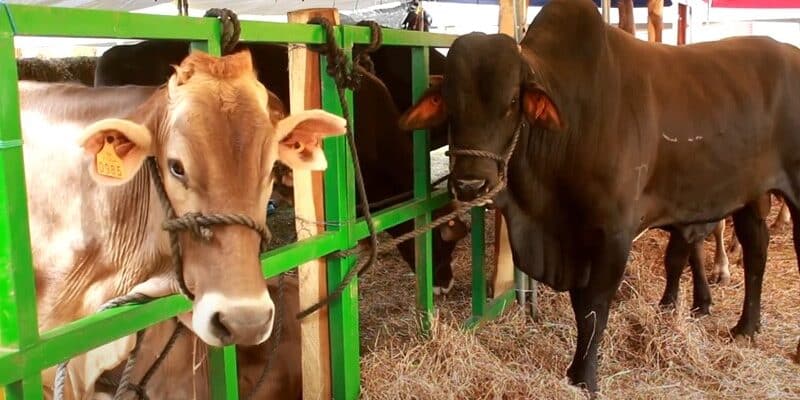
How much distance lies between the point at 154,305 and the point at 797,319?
Result: 3.86 metres

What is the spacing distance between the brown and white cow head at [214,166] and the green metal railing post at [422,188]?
67.6 inches

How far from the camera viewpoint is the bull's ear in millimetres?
3125

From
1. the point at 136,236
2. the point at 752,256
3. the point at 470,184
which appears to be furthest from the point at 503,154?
the point at 752,256

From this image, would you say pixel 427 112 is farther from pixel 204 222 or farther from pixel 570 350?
pixel 204 222

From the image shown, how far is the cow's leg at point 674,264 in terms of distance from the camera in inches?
177

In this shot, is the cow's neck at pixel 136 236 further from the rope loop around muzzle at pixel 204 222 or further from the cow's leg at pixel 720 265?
the cow's leg at pixel 720 265

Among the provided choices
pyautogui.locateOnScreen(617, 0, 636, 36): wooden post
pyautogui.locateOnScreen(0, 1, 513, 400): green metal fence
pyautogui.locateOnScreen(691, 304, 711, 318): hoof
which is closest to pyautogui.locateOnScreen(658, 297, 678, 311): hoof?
pyautogui.locateOnScreen(691, 304, 711, 318): hoof

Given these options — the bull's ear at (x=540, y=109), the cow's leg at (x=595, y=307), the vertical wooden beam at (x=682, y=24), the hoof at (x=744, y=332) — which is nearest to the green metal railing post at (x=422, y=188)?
the bull's ear at (x=540, y=109)

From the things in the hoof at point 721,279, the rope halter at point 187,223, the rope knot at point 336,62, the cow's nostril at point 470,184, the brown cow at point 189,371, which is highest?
the rope knot at point 336,62

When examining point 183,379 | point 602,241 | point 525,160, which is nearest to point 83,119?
point 183,379

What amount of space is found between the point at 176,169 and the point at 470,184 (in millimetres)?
1515

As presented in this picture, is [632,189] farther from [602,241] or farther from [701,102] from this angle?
[701,102]

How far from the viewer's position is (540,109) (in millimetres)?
3154

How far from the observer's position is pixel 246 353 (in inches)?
116
